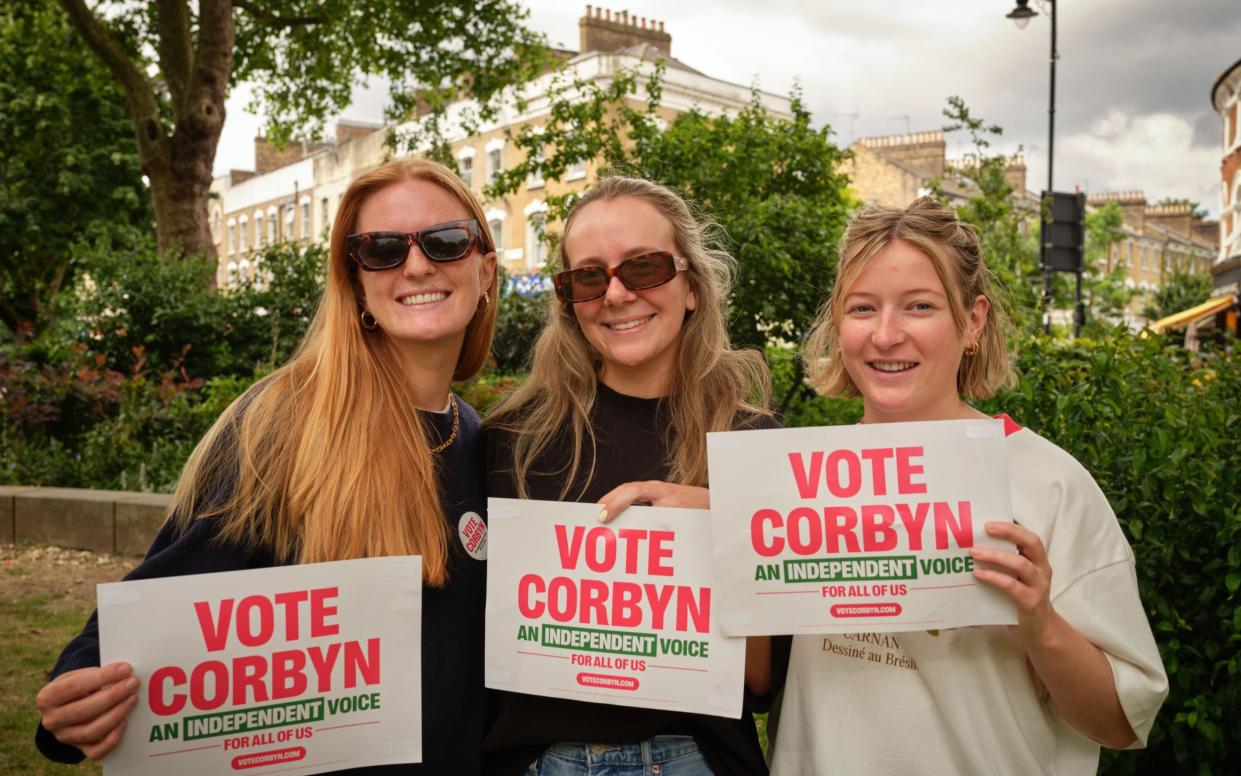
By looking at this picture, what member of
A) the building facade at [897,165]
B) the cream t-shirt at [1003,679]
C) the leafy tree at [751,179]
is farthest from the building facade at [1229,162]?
the cream t-shirt at [1003,679]

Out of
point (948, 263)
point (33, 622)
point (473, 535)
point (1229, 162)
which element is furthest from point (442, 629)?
point (1229, 162)

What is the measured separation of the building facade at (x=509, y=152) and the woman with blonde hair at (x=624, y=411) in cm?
2184

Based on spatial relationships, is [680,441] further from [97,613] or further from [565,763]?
[97,613]

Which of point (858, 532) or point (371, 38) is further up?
point (371, 38)

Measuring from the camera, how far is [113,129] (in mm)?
27172

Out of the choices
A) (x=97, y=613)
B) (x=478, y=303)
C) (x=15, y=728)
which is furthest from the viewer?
(x=15, y=728)

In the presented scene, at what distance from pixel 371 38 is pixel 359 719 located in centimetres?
1770

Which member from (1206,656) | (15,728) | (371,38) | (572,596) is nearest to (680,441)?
(572,596)

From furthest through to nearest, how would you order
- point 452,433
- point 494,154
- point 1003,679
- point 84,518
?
point 494,154 < point 84,518 < point 452,433 < point 1003,679

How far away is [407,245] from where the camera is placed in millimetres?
2510

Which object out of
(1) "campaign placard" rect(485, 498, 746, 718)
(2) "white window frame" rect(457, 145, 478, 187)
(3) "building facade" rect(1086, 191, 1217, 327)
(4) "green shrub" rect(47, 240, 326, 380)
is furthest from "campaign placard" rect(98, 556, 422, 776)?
(3) "building facade" rect(1086, 191, 1217, 327)

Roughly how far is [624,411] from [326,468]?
0.71 meters

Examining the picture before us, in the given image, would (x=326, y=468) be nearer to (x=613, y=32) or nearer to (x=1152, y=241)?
(x=613, y=32)

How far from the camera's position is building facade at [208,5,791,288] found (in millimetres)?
34500
